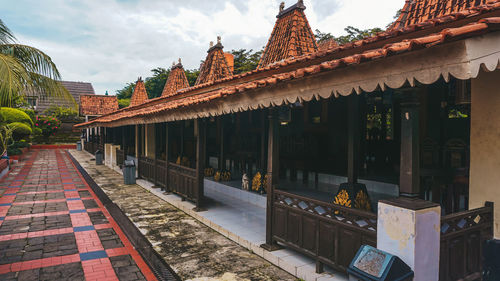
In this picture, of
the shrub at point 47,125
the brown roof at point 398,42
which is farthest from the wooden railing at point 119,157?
the shrub at point 47,125

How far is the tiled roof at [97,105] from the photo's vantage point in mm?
34375

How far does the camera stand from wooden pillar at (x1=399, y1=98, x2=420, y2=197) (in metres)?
3.02

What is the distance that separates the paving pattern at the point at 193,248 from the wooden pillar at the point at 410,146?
199 centimetres

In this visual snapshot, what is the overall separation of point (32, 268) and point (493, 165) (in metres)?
6.56

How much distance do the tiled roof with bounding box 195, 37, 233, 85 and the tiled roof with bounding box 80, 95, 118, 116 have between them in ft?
73.7

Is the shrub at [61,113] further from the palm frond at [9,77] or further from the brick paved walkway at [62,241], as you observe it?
the palm frond at [9,77]

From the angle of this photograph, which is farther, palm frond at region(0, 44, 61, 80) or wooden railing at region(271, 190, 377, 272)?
palm frond at region(0, 44, 61, 80)

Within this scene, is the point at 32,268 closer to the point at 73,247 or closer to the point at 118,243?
the point at 73,247

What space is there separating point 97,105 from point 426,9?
1425 inches

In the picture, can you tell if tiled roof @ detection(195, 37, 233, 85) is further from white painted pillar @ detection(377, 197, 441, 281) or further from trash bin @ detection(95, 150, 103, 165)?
white painted pillar @ detection(377, 197, 441, 281)

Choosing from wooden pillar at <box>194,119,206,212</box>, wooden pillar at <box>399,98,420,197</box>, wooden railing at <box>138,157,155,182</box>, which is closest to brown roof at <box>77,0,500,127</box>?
wooden pillar at <box>399,98,420,197</box>

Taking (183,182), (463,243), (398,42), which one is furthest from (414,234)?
(183,182)

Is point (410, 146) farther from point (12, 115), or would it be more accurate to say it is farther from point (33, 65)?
point (12, 115)

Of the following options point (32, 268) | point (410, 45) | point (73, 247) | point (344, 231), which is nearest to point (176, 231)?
point (73, 247)
